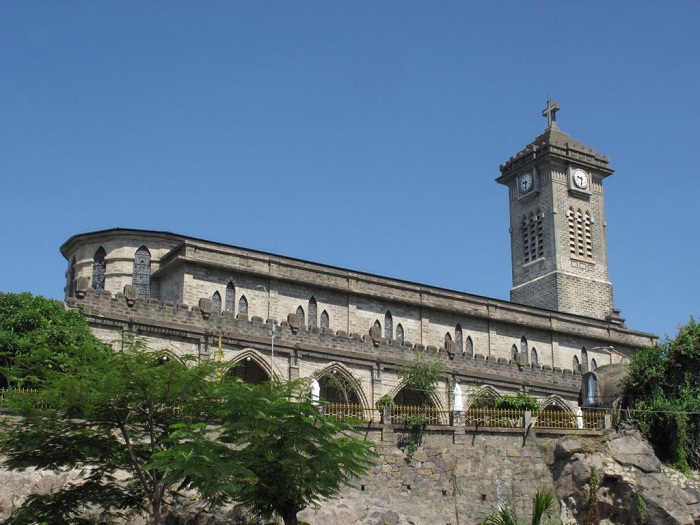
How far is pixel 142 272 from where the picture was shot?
60.1m

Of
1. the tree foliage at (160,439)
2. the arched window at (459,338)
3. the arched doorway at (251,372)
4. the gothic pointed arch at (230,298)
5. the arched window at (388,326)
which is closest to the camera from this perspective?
the tree foliage at (160,439)

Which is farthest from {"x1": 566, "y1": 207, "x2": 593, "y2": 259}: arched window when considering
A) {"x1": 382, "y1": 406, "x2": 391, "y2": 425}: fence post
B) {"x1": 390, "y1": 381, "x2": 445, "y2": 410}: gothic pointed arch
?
{"x1": 382, "y1": 406, "x2": 391, "y2": 425}: fence post

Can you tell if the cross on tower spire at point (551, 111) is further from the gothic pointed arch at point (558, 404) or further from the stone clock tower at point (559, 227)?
the gothic pointed arch at point (558, 404)

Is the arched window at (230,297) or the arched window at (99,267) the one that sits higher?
the arched window at (99,267)

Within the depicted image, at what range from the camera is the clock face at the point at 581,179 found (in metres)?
87.8

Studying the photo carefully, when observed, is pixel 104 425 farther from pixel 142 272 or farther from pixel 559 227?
pixel 559 227

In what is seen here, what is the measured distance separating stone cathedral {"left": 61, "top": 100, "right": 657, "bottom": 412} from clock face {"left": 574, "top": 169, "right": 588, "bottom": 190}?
510 inches

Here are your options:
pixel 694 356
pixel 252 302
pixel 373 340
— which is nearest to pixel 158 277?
pixel 252 302

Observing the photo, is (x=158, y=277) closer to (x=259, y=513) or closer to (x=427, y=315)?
(x=427, y=315)

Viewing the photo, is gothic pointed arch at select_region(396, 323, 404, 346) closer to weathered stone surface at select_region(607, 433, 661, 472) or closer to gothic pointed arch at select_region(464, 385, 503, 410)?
gothic pointed arch at select_region(464, 385, 503, 410)

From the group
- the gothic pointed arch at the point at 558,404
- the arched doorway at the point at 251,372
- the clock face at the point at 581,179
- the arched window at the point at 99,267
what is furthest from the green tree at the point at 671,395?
the clock face at the point at 581,179

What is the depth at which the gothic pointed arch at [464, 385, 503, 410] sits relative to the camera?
181 feet

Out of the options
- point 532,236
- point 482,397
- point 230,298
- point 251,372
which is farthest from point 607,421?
point 532,236

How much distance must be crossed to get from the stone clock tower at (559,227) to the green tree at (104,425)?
5571cm
